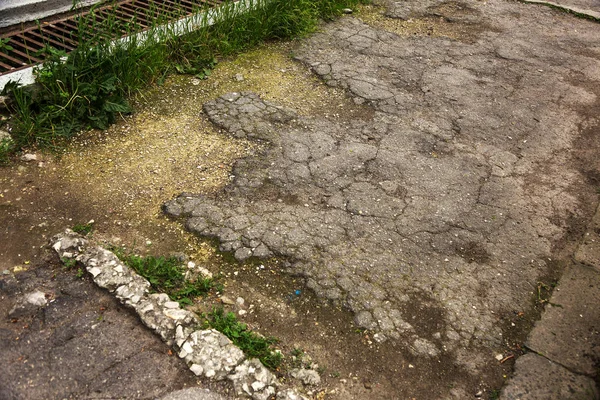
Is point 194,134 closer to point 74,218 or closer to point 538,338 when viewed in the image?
point 74,218

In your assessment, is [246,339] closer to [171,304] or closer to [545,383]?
[171,304]

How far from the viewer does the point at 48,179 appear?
3.32 m

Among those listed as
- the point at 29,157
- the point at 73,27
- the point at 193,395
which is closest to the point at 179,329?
the point at 193,395

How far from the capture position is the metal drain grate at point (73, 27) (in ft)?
13.1

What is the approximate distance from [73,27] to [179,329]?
10.2 feet

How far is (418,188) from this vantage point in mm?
3504

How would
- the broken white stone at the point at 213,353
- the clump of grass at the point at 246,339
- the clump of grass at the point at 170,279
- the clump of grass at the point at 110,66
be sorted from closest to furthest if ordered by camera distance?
1. the broken white stone at the point at 213,353
2. the clump of grass at the point at 246,339
3. the clump of grass at the point at 170,279
4. the clump of grass at the point at 110,66

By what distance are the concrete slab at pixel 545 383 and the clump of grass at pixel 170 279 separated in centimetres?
145

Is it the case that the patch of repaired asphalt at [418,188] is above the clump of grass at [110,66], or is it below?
below

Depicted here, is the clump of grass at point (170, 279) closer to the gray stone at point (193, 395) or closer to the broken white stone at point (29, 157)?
the gray stone at point (193, 395)

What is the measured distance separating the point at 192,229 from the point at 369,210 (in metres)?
1.04

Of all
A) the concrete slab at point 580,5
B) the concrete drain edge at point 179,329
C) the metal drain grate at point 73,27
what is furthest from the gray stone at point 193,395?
the concrete slab at point 580,5

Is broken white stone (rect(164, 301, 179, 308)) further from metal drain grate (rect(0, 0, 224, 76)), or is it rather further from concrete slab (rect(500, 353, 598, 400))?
metal drain grate (rect(0, 0, 224, 76))

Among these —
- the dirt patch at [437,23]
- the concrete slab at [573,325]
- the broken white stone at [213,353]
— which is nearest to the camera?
the broken white stone at [213,353]
